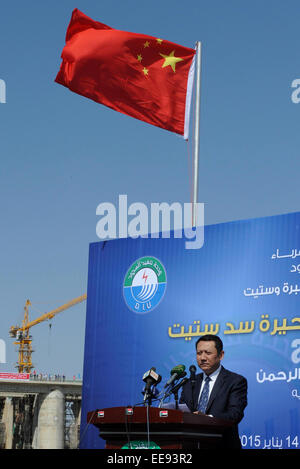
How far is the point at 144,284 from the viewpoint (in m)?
15.7

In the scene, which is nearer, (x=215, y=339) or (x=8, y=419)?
(x=215, y=339)

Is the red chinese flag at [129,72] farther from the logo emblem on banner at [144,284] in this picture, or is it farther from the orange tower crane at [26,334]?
the orange tower crane at [26,334]

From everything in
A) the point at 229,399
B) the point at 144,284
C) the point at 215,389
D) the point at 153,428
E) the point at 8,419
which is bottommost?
the point at 8,419

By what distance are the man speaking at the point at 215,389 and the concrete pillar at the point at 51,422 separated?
41437mm

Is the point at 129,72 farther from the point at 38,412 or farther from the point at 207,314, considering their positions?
the point at 38,412

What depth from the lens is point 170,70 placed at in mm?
16734

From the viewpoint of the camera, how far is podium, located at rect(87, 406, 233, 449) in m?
10.2

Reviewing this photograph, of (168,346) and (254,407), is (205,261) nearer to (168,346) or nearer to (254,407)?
(168,346)

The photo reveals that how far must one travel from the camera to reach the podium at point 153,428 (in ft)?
33.5

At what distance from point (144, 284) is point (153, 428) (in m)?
5.62

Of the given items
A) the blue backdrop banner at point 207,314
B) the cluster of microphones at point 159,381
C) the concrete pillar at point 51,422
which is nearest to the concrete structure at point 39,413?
the concrete pillar at point 51,422

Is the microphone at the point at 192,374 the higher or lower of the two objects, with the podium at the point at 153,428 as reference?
higher

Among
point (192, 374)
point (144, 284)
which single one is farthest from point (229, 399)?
point (144, 284)

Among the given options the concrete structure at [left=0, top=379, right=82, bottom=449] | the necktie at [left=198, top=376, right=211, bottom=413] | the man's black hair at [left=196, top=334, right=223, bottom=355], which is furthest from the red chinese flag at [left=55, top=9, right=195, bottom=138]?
the concrete structure at [left=0, top=379, right=82, bottom=449]
